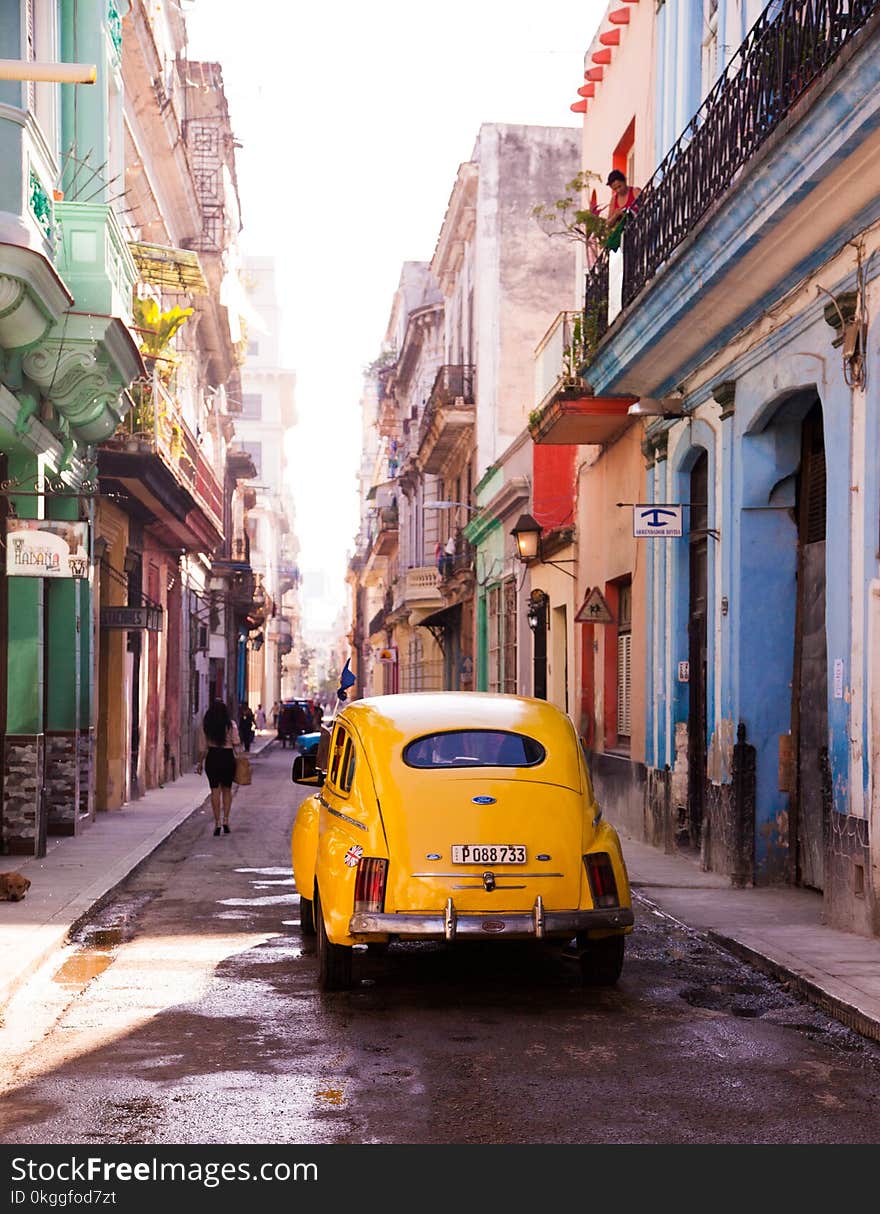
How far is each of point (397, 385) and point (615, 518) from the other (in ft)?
124

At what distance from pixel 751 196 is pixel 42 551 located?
7.53 metres

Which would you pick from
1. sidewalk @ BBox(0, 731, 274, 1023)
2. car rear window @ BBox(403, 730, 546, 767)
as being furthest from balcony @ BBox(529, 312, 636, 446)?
car rear window @ BBox(403, 730, 546, 767)

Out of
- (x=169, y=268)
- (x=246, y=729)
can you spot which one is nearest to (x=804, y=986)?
(x=169, y=268)

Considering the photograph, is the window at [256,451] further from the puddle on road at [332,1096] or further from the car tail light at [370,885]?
the puddle on road at [332,1096]

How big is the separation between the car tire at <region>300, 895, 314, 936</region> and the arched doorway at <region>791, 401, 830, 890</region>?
4.55 m

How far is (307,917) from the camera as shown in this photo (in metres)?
11.0

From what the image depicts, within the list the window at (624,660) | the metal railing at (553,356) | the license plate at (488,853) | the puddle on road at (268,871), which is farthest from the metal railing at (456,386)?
the license plate at (488,853)

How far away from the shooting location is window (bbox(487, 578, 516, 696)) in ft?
102

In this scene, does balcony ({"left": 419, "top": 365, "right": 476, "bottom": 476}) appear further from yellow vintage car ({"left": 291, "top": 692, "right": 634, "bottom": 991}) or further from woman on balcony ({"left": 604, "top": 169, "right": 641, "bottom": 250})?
yellow vintage car ({"left": 291, "top": 692, "right": 634, "bottom": 991})

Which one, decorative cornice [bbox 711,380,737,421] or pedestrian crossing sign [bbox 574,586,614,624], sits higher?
decorative cornice [bbox 711,380,737,421]

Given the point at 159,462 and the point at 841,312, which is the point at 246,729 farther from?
the point at 841,312

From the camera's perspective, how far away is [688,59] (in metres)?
17.1

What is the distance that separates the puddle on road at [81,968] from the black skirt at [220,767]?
9.18m

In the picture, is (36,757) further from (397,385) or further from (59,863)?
(397,385)
